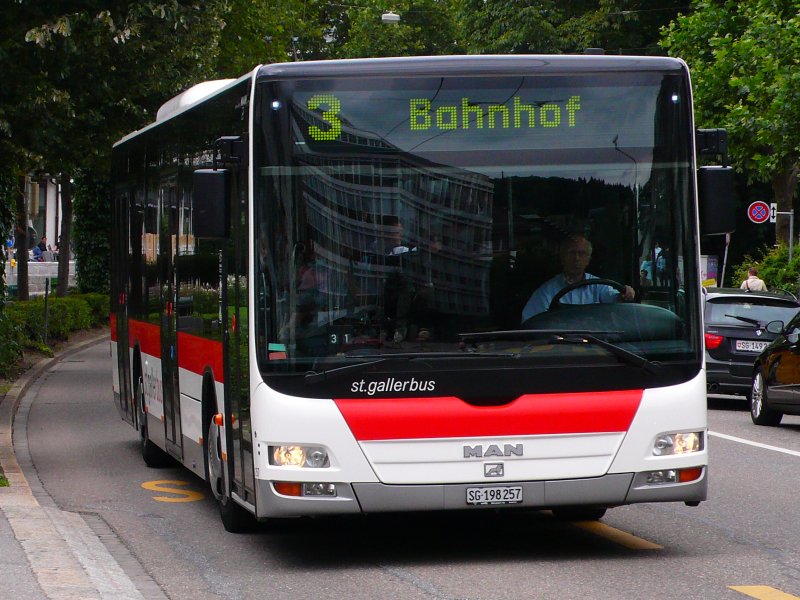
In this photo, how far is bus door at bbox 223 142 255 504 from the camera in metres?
9.05

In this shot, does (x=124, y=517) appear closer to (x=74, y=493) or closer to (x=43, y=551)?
(x=74, y=493)

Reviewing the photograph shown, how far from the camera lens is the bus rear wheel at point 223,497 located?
33.9 ft

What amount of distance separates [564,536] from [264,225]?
2.87 metres

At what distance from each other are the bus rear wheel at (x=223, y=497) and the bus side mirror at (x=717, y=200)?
337 cm

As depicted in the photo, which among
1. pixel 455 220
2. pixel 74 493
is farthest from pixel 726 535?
pixel 74 493

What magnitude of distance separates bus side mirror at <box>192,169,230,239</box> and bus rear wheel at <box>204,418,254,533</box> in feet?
6.16

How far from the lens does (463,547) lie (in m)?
9.74

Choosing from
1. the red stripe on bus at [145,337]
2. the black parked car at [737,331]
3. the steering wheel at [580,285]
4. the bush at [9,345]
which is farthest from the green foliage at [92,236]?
the steering wheel at [580,285]

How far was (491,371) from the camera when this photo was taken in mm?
8742

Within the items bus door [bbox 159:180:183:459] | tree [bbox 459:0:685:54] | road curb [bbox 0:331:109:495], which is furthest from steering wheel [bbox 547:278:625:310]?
tree [bbox 459:0:685:54]

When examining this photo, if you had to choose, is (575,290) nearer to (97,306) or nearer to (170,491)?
(170,491)

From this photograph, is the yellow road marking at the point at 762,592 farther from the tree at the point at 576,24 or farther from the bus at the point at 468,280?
the tree at the point at 576,24

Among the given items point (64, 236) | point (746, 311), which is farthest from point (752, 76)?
point (64, 236)

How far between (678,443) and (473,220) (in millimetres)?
1669
